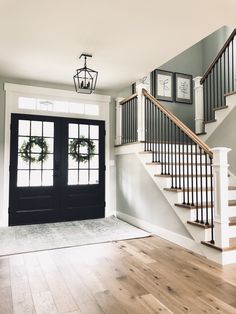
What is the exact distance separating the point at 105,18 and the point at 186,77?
433 cm

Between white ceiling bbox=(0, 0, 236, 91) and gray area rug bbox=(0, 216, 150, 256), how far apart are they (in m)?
2.71

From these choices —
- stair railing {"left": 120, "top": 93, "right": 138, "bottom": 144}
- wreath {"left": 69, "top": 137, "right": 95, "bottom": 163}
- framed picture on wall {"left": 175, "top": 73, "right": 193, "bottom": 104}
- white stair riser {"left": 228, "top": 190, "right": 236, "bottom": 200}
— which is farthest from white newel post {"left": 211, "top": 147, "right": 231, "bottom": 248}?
framed picture on wall {"left": 175, "top": 73, "right": 193, "bottom": 104}

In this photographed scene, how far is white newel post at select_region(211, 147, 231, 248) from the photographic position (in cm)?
291

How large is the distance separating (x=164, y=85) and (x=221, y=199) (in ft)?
13.6

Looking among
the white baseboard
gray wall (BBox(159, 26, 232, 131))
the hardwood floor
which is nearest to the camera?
the hardwood floor

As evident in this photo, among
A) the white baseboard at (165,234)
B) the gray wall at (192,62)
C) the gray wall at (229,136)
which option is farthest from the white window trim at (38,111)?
the gray wall at (229,136)

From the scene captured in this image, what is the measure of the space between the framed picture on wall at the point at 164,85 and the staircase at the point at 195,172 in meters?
1.05

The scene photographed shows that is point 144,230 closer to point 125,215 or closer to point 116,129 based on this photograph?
point 125,215

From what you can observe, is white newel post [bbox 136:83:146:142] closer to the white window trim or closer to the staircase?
the staircase

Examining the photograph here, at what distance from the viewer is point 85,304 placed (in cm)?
205

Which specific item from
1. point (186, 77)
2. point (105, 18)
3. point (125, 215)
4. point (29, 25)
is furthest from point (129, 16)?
point (186, 77)

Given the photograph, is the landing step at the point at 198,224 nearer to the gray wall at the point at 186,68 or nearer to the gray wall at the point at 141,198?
the gray wall at the point at 141,198

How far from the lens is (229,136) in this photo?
4.52 metres

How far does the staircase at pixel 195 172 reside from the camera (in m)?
2.96
